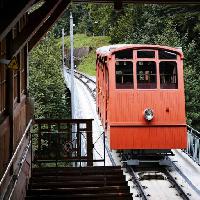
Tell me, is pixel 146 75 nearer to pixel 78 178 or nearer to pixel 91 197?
pixel 78 178

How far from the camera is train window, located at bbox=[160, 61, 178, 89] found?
15664 millimetres

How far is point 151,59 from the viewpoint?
15.7m

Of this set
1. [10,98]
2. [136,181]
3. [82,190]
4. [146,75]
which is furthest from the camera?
[146,75]

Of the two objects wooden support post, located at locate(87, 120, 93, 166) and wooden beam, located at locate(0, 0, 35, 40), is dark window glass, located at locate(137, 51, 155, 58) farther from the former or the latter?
wooden beam, located at locate(0, 0, 35, 40)

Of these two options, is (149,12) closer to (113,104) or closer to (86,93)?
(86,93)

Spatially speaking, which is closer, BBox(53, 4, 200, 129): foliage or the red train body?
the red train body

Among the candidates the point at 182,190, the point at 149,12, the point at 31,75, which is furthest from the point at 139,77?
the point at 149,12

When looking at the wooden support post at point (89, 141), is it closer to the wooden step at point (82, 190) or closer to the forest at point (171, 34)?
the wooden step at point (82, 190)

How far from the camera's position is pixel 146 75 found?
52.0 ft

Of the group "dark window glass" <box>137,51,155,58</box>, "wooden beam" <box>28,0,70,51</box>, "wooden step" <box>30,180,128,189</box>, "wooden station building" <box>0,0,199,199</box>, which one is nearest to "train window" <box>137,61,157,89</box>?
"dark window glass" <box>137,51,155,58</box>

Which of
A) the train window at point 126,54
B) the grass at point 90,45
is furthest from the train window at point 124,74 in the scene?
the grass at point 90,45

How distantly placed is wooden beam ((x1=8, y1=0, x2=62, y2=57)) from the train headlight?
278 inches

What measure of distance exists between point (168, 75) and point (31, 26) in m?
8.51

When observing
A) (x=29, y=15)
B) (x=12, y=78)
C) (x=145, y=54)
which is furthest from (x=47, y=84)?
(x=12, y=78)
